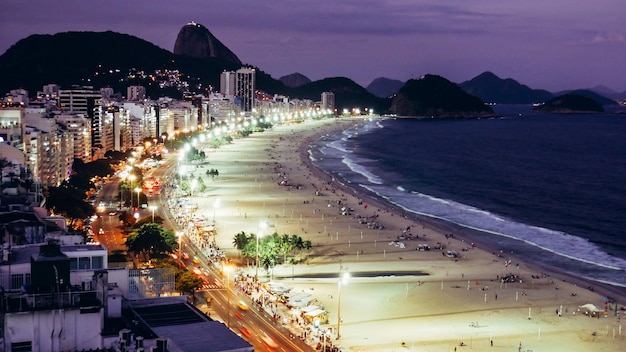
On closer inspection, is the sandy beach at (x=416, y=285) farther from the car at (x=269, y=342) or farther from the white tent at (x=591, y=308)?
the car at (x=269, y=342)

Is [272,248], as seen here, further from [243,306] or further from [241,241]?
[243,306]

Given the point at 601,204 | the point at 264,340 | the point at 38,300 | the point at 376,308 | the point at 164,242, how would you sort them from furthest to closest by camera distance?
the point at 601,204, the point at 164,242, the point at 376,308, the point at 264,340, the point at 38,300

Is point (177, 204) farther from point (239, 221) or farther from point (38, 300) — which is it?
point (38, 300)

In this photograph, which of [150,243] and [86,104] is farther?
[86,104]

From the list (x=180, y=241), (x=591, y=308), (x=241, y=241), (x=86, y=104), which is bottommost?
(x=591, y=308)

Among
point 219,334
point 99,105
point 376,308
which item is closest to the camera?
point 219,334

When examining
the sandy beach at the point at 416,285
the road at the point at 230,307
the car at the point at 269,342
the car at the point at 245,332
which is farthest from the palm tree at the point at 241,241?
the car at the point at 269,342

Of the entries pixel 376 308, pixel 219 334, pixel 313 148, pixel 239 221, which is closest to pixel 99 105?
pixel 313 148

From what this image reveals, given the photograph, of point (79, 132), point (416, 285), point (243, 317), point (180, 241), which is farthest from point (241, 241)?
point (79, 132)
